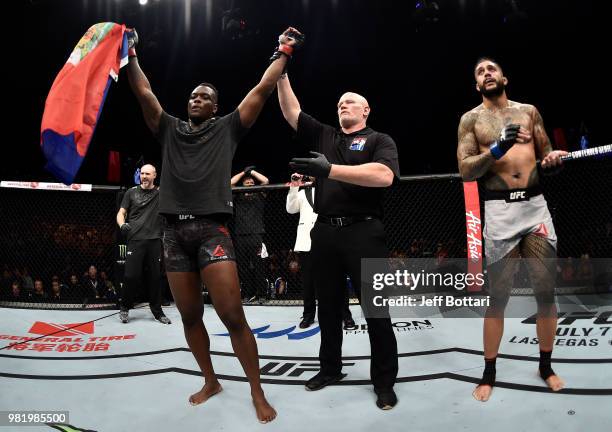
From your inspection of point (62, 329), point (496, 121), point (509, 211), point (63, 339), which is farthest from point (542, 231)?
point (62, 329)

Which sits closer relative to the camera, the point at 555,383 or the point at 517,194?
the point at 555,383

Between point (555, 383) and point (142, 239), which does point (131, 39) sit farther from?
point (555, 383)

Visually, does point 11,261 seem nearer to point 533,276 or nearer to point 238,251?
point 238,251

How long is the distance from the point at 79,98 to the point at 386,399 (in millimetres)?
2246

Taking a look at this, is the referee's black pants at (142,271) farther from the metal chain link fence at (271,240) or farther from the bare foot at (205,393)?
the bare foot at (205,393)

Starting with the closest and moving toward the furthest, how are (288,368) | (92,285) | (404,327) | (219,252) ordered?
(219,252) < (288,368) < (404,327) < (92,285)

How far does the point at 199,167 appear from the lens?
2.19 metres

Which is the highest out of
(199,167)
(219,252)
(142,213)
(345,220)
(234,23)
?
Answer: (234,23)

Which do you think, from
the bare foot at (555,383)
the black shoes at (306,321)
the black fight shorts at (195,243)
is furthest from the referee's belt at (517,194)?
the black shoes at (306,321)

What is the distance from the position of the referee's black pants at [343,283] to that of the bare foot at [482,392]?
419 mm

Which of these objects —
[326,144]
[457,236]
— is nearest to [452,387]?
[326,144]

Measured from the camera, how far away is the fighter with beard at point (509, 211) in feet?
7.55

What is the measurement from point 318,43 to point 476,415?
30.4 feet

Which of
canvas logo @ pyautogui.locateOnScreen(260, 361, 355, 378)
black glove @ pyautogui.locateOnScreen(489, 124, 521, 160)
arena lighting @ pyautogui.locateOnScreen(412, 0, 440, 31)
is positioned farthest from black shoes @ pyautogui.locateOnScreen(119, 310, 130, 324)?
arena lighting @ pyautogui.locateOnScreen(412, 0, 440, 31)
